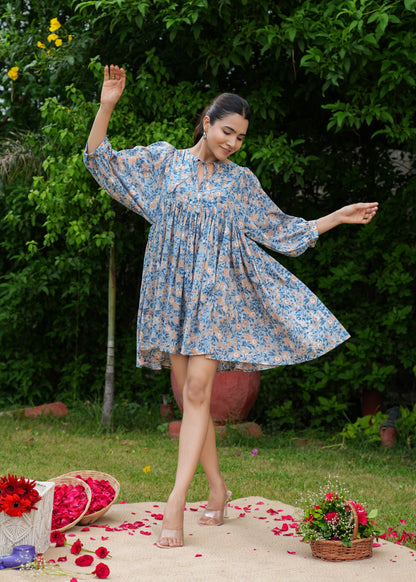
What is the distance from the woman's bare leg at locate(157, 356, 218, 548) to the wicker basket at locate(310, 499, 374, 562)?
0.46 m

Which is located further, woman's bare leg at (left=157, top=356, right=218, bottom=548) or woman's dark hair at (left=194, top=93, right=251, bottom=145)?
woman's dark hair at (left=194, top=93, right=251, bottom=145)

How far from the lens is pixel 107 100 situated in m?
2.79

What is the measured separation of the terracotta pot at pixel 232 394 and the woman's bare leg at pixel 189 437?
2.11m

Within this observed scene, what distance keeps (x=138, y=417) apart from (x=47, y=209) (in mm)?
1666

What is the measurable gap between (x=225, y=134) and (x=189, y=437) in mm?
1089

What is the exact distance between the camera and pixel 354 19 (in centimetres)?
389

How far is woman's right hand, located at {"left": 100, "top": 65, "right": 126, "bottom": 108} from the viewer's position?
9.18 ft

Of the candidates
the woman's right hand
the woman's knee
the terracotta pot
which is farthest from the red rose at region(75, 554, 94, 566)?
the terracotta pot

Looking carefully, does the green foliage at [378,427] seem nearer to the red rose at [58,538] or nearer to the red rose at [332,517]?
the red rose at [332,517]

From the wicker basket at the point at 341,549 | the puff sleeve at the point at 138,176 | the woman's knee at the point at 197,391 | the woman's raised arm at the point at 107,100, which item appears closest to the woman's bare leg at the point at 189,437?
the woman's knee at the point at 197,391

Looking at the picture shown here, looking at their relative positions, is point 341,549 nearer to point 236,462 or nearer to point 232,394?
point 236,462

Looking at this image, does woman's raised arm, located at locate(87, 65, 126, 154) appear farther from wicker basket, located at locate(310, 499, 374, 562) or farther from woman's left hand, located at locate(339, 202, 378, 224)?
wicker basket, located at locate(310, 499, 374, 562)

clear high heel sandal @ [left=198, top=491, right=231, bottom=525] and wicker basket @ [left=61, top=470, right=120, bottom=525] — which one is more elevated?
wicker basket @ [left=61, top=470, right=120, bottom=525]

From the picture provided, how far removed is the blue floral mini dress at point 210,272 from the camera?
284 cm
